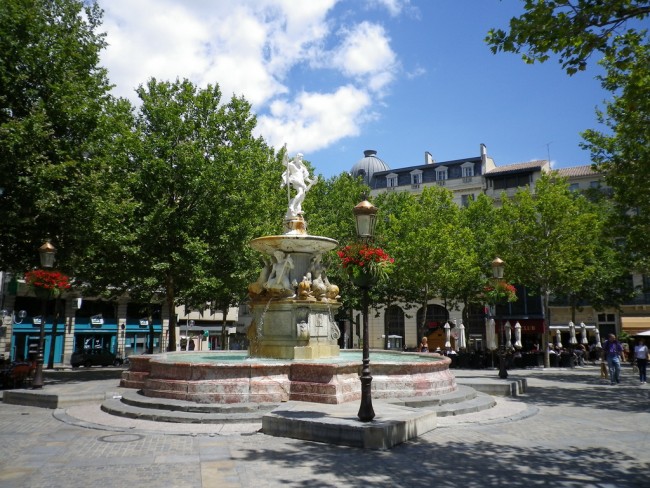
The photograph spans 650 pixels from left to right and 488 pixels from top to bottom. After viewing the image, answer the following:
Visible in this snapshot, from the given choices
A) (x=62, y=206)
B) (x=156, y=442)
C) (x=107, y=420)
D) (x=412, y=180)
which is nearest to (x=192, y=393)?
(x=107, y=420)

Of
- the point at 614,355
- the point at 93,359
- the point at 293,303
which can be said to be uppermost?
the point at 293,303

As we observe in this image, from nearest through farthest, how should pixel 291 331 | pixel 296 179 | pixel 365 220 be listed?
pixel 365 220, pixel 291 331, pixel 296 179

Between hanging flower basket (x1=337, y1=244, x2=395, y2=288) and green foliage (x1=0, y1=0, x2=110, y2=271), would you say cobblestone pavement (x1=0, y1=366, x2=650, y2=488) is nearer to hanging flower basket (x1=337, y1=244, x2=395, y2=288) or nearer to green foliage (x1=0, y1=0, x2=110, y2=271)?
hanging flower basket (x1=337, y1=244, x2=395, y2=288)

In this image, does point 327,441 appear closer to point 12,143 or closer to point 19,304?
point 12,143

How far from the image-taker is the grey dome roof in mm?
65000

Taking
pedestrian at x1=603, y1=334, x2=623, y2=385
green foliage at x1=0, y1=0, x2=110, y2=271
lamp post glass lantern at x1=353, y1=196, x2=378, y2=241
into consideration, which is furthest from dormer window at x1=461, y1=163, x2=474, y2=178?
lamp post glass lantern at x1=353, y1=196, x2=378, y2=241

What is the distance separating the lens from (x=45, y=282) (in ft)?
49.7

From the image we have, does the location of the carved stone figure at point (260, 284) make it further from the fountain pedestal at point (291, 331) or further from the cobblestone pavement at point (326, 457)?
the cobblestone pavement at point (326, 457)

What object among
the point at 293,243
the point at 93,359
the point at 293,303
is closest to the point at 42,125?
the point at 293,243

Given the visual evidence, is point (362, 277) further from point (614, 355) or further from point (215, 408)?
point (614, 355)

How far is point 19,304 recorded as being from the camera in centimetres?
3306

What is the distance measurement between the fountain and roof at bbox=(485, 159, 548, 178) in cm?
3713

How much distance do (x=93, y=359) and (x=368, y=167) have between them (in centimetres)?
4191

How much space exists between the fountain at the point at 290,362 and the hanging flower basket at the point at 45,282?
3.29 metres
